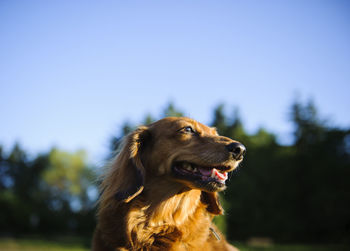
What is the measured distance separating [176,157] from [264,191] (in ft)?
119

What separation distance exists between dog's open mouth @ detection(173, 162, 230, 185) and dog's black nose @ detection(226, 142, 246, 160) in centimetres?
24

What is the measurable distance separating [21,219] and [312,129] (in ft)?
150

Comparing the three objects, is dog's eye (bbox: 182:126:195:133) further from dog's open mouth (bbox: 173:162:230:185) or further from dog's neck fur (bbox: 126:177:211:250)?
dog's neck fur (bbox: 126:177:211:250)

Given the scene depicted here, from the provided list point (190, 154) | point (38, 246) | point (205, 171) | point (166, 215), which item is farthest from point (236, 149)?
point (38, 246)

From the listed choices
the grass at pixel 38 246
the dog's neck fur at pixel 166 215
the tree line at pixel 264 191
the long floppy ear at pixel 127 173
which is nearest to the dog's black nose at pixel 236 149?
the dog's neck fur at pixel 166 215

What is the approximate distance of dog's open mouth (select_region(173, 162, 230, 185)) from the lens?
151 inches

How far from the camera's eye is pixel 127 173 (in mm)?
4020

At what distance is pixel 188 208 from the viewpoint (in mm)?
4027

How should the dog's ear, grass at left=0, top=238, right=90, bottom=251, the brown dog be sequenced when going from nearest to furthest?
1. the brown dog
2. the dog's ear
3. grass at left=0, top=238, right=90, bottom=251

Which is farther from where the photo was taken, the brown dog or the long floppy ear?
the long floppy ear

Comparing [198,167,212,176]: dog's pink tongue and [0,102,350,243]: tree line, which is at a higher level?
[198,167,212,176]: dog's pink tongue

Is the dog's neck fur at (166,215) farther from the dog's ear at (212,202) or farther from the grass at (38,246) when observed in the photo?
the grass at (38,246)

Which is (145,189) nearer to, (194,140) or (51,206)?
(194,140)

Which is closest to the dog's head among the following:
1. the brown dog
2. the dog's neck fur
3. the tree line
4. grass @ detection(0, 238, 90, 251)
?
the brown dog
